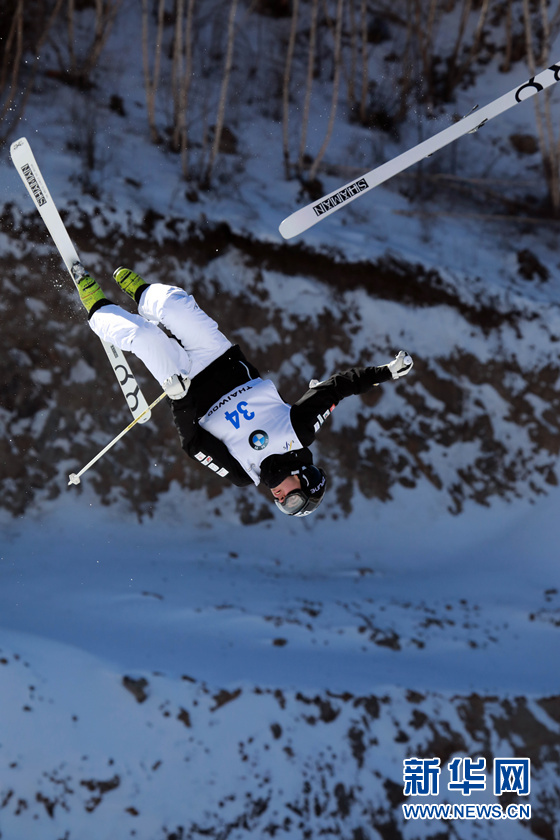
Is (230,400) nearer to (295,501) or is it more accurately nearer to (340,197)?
(295,501)

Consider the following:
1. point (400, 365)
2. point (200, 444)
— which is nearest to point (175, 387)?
point (200, 444)

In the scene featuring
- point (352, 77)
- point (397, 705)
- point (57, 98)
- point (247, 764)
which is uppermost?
point (352, 77)

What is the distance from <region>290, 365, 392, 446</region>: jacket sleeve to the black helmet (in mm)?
214

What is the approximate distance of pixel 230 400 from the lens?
4293mm

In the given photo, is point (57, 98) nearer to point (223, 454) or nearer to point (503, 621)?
point (223, 454)

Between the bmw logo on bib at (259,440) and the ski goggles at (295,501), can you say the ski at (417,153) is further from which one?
the ski goggles at (295,501)

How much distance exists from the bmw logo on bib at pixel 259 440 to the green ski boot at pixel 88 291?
1.29 metres

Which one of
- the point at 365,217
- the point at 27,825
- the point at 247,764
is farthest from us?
the point at 365,217

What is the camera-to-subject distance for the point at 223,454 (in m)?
4.21

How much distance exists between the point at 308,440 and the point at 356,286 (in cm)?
412

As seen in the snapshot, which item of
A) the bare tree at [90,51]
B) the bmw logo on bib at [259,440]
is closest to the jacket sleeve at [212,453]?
the bmw logo on bib at [259,440]

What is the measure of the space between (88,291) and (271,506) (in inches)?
144

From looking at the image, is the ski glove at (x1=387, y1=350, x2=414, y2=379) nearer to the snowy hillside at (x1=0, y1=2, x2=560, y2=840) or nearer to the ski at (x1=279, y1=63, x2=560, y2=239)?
the ski at (x1=279, y1=63, x2=560, y2=239)

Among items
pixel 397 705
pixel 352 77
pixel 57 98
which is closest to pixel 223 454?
pixel 397 705
